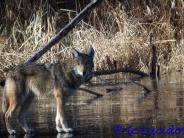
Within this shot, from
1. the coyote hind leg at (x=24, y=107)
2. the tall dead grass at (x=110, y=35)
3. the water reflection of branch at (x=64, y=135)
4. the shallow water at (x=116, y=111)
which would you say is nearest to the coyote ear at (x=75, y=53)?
the shallow water at (x=116, y=111)

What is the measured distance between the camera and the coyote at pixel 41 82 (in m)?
11.0

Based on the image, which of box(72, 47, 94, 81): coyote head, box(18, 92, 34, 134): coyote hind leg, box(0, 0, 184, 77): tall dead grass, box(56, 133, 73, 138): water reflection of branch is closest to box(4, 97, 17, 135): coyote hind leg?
box(18, 92, 34, 134): coyote hind leg

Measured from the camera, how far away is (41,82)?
11.2m

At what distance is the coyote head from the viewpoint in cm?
1100

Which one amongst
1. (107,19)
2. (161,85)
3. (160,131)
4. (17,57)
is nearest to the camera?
(160,131)

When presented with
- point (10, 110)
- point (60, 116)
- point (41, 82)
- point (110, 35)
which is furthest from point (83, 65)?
point (110, 35)

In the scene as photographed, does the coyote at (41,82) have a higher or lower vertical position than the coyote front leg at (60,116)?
higher

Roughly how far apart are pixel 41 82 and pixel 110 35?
11097 mm

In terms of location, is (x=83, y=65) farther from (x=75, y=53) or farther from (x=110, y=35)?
(x=110, y=35)

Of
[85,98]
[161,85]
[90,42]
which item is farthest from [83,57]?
[90,42]

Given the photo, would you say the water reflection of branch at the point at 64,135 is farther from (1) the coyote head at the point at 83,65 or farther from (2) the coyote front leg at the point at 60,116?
(1) the coyote head at the point at 83,65

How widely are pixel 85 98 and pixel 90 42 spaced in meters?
6.19

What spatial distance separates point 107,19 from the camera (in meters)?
23.0

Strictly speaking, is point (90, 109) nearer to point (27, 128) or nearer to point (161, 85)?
point (27, 128)
